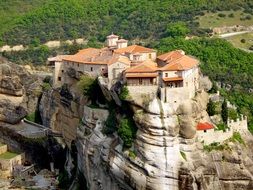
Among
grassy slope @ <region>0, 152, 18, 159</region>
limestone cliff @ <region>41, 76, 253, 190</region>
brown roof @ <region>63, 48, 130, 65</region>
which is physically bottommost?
grassy slope @ <region>0, 152, 18, 159</region>

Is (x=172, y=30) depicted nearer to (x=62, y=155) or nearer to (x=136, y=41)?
(x=136, y=41)

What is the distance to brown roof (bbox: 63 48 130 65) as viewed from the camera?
5910cm

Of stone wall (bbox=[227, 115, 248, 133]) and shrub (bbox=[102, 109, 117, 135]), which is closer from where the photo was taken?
shrub (bbox=[102, 109, 117, 135])

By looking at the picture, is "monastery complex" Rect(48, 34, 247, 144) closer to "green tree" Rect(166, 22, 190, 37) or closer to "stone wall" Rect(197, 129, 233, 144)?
"stone wall" Rect(197, 129, 233, 144)

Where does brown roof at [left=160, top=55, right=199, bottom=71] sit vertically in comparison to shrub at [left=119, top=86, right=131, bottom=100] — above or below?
above

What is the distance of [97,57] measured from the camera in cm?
6344

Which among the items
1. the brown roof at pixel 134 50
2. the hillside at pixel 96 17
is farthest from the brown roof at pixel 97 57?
the hillside at pixel 96 17

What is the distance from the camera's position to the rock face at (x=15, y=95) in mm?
78250

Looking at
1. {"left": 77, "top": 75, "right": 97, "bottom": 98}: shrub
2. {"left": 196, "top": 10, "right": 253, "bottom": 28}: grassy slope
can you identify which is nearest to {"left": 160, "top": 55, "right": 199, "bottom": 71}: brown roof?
{"left": 77, "top": 75, "right": 97, "bottom": 98}: shrub

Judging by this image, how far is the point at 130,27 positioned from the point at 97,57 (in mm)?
60949

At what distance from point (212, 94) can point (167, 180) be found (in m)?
15.1

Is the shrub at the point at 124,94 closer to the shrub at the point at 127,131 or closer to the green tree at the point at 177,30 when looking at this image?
the shrub at the point at 127,131

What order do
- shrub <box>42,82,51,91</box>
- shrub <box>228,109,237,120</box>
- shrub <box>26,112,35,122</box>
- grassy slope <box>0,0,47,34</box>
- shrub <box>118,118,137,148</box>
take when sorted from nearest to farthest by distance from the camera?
shrub <box>118,118,137,148</box>, shrub <box>228,109,237,120</box>, shrub <box>42,82,51,91</box>, shrub <box>26,112,35,122</box>, grassy slope <box>0,0,47,34</box>

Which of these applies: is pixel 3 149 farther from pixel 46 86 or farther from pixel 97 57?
pixel 97 57
